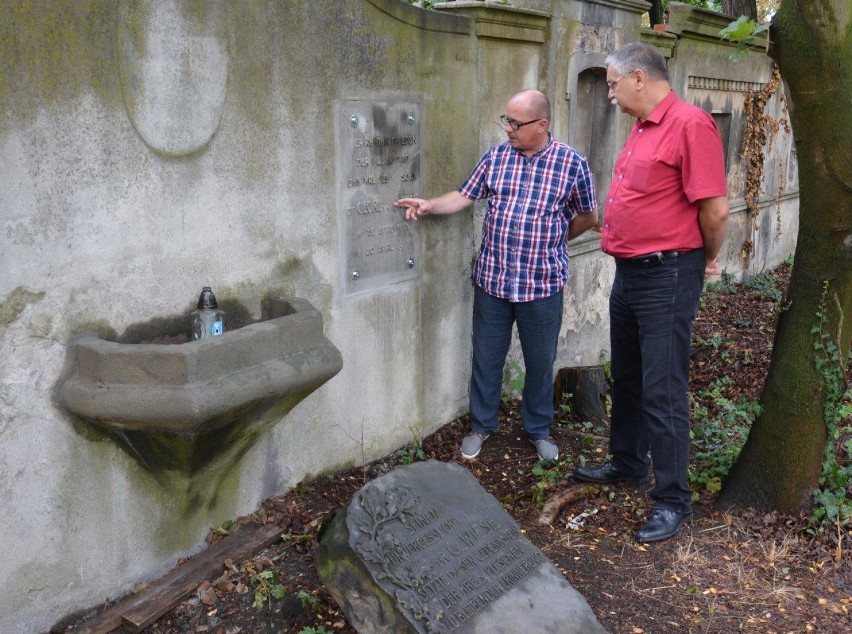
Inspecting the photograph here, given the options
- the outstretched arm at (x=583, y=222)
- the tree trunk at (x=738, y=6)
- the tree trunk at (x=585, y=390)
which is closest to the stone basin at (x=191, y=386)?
the outstretched arm at (x=583, y=222)

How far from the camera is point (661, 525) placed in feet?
13.1

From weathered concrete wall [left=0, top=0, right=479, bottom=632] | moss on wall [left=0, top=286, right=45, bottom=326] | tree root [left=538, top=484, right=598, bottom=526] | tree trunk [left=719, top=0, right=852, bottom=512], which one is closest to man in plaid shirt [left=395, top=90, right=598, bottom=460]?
tree root [left=538, top=484, right=598, bottom=526]

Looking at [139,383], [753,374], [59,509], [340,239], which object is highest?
[340,239]

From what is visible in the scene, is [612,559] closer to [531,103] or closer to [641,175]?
[641,175]

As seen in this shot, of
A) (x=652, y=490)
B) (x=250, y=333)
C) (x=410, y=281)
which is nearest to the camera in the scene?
(x=250, y=333)

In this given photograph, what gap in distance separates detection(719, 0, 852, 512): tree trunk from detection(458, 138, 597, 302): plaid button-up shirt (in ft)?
3.82

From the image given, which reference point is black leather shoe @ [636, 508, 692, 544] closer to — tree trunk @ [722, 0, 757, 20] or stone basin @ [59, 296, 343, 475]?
stone basin @ [59, 296, 343, 475]

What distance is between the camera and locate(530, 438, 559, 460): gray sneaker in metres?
4.89

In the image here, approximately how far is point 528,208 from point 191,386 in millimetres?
2292

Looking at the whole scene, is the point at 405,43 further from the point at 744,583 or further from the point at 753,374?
the point at 753,374

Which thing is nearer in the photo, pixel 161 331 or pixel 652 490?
pixel 161 331

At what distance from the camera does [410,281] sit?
477cm

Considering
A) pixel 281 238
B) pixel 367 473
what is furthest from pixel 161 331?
pixel 367 473

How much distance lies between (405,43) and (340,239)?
111 cm
